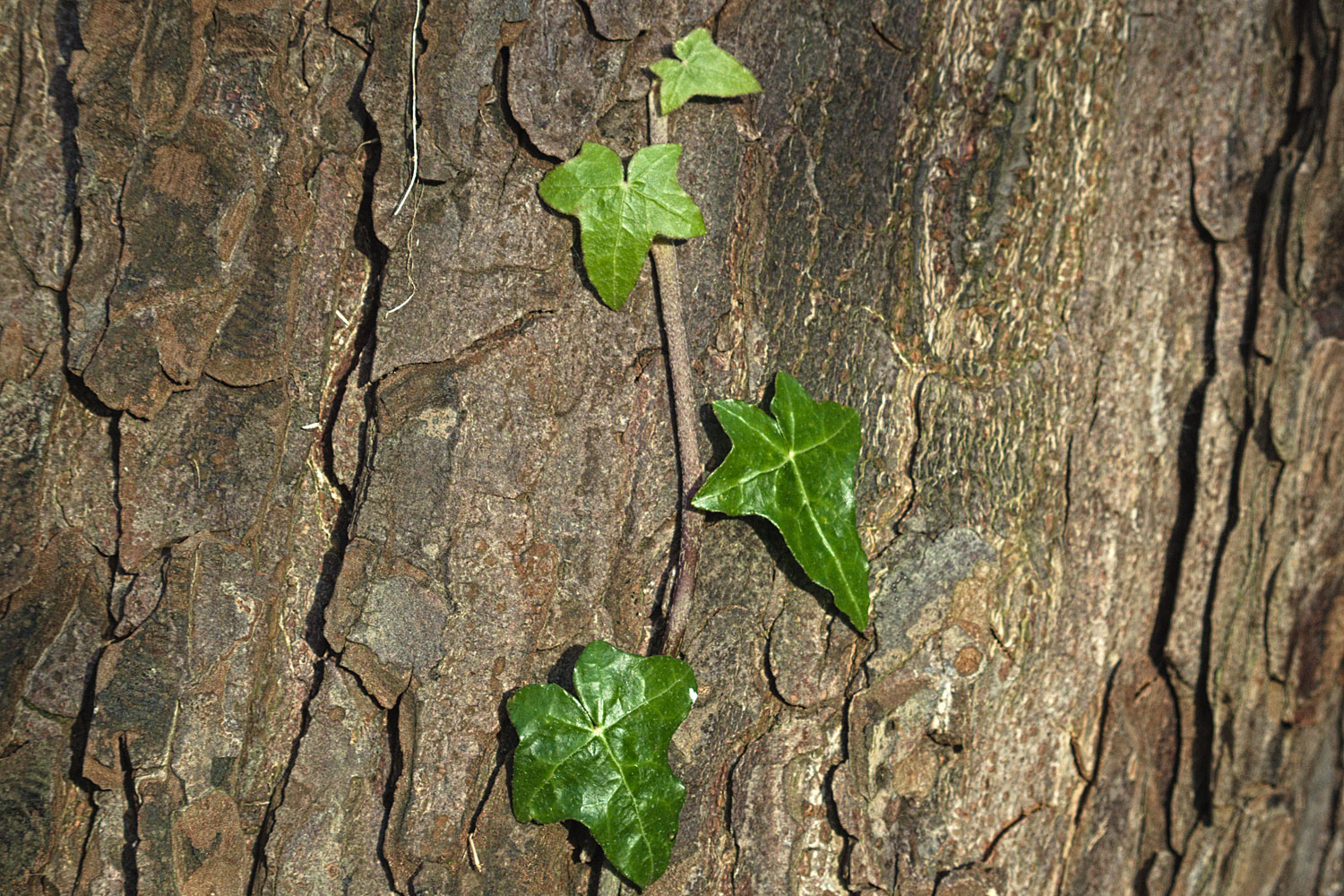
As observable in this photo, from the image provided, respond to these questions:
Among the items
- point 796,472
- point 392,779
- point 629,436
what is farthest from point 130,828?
point 796,472

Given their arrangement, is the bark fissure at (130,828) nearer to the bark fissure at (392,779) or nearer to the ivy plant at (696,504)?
the bark fissure at (392,779)

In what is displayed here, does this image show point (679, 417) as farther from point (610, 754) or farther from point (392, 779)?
point (392, 779)

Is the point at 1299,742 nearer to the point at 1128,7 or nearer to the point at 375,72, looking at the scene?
the point at 1128,7

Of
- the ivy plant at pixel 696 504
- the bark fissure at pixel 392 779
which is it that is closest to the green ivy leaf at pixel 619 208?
the ivy plant at pixel 696 504

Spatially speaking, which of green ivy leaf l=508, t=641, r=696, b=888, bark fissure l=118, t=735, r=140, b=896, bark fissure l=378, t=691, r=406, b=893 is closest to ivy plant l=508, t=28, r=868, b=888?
green ivy leaf l=508, t=641, r=696, b=888

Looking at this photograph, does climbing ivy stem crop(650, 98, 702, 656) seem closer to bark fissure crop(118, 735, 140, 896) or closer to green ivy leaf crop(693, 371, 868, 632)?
green ivy leaf crop(693, 371, 868, 632)
